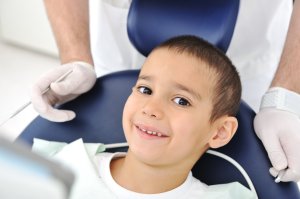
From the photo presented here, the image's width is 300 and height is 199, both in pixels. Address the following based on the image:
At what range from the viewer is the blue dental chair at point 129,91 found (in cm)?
103

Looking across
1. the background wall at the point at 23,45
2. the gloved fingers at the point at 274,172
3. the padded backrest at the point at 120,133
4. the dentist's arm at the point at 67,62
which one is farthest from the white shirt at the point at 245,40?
the background wall at the point at 23,45

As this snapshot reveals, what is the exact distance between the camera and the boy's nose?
35.6 inches

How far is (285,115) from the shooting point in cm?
107

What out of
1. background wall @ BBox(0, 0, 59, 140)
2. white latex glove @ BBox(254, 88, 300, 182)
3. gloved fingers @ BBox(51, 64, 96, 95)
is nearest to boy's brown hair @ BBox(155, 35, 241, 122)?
white latex glove @ BBox(254, 88, 300, 182)

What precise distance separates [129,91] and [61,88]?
181 millimetres

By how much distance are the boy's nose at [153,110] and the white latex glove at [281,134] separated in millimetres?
292

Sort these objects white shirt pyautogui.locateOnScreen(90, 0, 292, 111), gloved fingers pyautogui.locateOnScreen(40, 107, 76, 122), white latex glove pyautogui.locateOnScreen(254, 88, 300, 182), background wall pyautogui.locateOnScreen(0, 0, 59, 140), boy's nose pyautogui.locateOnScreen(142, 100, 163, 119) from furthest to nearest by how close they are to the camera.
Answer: background wall pyautogui.locateOnScreen(0, 0, 59, 140)
white shirt pyautogui.locateOnScreen(90, 0, 292, 111)
gloved fingers pyautogui.locateOnScreen(40, 107, 76, 122)
white latex glove pyautogui.locateOnScreen(254, 88, 300, 182)
boy's nose pyautogui.locateOnScreen(142, 100, 163, 119)

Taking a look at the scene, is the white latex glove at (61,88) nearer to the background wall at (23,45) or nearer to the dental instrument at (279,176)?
the dental instrument at (279,176)

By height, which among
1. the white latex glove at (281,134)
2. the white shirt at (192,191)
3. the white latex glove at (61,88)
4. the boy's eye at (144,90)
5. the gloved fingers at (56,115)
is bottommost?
the white shirt at (192,191)

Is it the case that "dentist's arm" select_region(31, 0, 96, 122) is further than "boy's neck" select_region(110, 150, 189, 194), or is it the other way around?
"dentist's arm" select_region(31, 0, 96, 122)

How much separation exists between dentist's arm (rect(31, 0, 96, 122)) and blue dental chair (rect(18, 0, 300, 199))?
0.04 m

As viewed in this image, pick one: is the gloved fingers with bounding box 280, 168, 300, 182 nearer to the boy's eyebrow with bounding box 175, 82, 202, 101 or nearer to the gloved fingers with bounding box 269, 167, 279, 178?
the gloved fingers with bounding box 269, 167, 279, 178

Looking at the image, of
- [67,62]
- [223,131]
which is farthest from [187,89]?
[67,62]

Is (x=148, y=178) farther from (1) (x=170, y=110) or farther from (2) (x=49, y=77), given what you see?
(2) (x=49, y=77)
